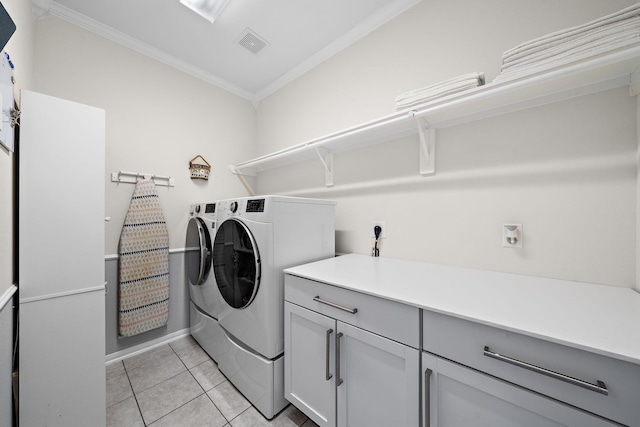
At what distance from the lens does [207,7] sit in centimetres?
163

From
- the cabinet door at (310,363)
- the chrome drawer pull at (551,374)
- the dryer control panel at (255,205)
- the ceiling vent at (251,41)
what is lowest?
the cabinet door at (310,363)

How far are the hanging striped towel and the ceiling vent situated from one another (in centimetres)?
148

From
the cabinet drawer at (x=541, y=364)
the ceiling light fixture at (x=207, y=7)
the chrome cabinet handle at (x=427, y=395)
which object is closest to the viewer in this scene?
the cabinet drawer at (x=541, y=364)

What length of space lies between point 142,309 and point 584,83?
3.14 metres

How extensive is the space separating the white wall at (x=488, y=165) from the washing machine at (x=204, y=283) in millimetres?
1067

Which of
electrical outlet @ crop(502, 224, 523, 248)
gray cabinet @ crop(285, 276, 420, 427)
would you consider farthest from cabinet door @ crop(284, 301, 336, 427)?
electrical outlet @ crop(502, 224, 523, 248)

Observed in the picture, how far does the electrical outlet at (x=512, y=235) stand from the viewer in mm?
1139

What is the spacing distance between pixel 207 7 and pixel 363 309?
2.29m

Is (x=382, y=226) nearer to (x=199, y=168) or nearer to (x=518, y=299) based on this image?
(x=518, y=299)

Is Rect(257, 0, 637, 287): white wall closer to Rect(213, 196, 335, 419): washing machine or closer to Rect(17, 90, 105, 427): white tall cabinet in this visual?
Rect(213, 196, 335, 419): washing machine

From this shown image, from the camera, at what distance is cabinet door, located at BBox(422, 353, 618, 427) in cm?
57

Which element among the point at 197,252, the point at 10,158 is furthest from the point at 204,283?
the point at 10,158

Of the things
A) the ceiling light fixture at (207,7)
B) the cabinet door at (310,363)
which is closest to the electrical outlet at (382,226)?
the cabinet door at (310,363)

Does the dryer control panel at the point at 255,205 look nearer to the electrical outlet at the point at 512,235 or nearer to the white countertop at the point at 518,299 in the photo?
the white countertop at the point at 518,299
